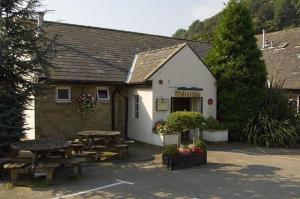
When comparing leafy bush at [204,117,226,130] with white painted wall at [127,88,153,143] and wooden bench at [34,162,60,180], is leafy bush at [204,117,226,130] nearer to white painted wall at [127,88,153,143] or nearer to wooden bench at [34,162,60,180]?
white painted wall at [127,88,153,143]

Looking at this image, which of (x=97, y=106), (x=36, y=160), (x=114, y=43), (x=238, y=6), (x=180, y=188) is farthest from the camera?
(x=114, y=43)

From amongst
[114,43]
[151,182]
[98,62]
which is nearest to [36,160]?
[151,182]

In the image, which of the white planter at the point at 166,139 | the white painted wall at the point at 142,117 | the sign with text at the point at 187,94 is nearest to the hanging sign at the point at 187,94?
the sign with text at the point at 187,94

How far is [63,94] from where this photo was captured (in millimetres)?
17828

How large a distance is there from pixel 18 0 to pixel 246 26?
1151cm

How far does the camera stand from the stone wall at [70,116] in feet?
56.5

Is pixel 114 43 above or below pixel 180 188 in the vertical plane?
above

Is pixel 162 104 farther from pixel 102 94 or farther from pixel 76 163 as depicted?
pixel 76 163

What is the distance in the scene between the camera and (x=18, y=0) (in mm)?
12016

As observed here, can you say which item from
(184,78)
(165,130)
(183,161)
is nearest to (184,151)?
(183,161)

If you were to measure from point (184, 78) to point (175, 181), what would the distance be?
28.1ft

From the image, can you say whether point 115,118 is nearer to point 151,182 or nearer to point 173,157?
point 173,157

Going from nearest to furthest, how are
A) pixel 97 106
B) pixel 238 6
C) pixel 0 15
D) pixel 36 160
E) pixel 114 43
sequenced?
pixel 36 160 < pixel 0 15 < pixel 97 106 < pixel 238 6 < pixel 114 43

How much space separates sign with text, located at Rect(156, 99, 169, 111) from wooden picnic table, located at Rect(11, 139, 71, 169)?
6994 mm
